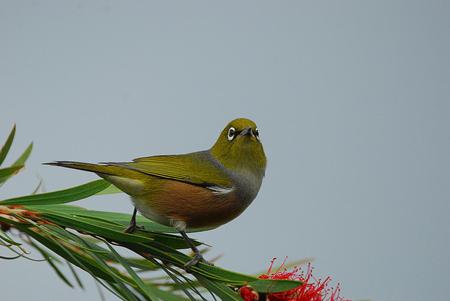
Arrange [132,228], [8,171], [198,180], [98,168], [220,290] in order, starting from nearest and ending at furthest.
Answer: [220,290], [8,171], [132,228], [98,168], [198,180]

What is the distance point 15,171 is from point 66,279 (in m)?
0.39

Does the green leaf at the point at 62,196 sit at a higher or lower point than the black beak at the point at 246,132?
lower

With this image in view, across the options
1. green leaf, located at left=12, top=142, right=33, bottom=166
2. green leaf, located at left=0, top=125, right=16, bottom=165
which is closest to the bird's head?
green leaf, located at left=12, top=142, right=33, bottom=166

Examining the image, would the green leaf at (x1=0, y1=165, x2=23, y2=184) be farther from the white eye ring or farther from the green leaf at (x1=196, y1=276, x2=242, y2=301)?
the white eye ring

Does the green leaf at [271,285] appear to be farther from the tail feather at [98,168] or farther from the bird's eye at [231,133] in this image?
the bird's eye at [231,133]

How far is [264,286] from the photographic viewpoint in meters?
1.57

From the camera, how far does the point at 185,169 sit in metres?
2.52

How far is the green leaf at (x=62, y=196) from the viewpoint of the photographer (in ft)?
6.15

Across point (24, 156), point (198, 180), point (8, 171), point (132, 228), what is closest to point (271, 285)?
point (132, 228)

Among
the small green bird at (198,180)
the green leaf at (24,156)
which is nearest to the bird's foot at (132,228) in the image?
the small green bird at (198,180)

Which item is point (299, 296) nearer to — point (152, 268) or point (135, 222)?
point (152, 268)

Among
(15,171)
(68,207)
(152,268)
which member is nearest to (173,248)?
(152,268)

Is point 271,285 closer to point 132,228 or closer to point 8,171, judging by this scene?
point 132,228

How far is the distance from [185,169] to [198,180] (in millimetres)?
77
